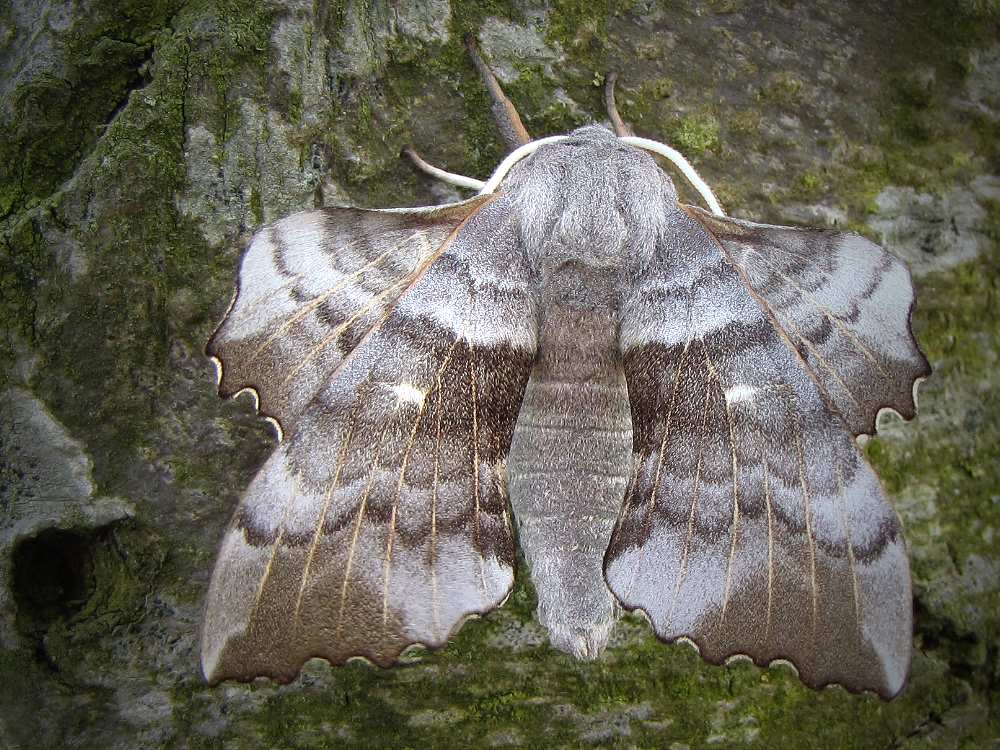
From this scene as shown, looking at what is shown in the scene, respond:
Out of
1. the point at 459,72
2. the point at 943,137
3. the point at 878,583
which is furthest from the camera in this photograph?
the point at 943,137

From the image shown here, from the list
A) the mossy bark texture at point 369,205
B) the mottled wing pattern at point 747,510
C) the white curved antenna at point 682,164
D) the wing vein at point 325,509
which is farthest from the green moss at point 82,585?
the white curved antenna at point 682,164

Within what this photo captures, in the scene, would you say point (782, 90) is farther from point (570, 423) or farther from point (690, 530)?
point (690, 530)

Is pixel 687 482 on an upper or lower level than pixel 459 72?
lower

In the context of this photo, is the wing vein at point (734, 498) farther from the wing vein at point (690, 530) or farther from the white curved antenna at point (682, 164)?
the white curved antenna at point (682, 164)

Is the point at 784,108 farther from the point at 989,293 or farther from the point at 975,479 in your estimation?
the point at 975,479

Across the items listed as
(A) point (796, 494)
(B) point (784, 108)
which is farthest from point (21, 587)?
(B) point (784, 108)

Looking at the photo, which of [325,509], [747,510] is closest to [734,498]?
[747,510]
